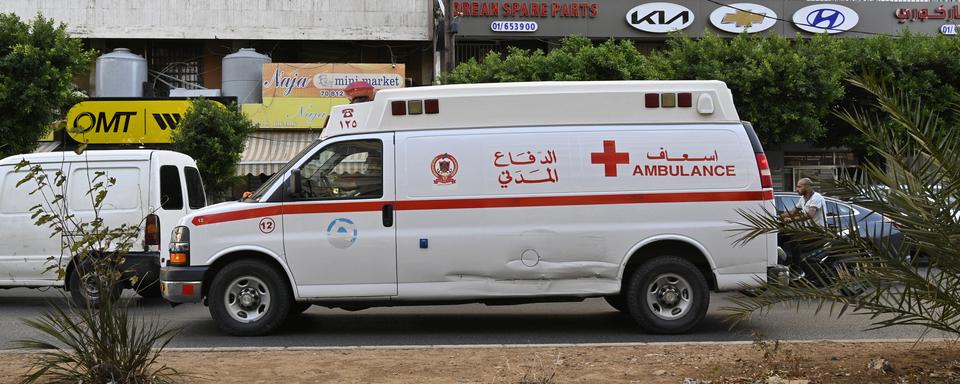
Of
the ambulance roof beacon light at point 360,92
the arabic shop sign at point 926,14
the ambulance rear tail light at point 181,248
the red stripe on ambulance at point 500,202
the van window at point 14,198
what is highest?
the arabic shop sign at point 926,14

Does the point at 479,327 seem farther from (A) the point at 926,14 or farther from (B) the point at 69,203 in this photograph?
(A) the point at 926,14

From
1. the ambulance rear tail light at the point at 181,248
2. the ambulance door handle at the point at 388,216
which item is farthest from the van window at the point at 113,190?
the ambulance door handle at the point at 388,216

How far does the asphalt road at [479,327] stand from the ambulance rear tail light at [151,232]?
860 millimetres

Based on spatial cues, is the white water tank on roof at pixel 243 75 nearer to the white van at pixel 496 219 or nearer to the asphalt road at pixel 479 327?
the asphalt road at pixel 479 327

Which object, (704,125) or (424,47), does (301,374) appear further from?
(424,47)

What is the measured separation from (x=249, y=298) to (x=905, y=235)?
572 centimetres

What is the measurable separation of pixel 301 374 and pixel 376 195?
97.0 inches

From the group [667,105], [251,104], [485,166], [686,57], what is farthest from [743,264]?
[251,104]

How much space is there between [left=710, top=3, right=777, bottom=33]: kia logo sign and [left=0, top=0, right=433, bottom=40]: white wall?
8.35 metres

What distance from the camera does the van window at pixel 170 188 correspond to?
11.2m

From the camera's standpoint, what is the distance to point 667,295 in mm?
8641

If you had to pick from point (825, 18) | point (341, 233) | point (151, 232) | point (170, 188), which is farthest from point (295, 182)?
point (825, 18)

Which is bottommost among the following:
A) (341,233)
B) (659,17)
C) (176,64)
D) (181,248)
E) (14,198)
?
(181,248)

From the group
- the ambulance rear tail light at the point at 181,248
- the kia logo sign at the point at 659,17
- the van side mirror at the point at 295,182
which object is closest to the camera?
the van side mirror at the point at 295,182
